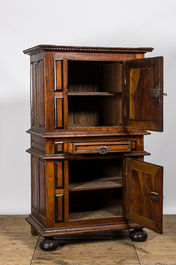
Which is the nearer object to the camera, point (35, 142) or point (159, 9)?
point (35, 142)

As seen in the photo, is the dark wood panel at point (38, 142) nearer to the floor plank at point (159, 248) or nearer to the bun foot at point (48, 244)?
the bun foot at point (48, 244)

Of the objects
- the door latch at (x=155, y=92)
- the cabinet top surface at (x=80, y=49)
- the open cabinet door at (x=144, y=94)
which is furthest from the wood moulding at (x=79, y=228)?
the cabinet top surface at (x=80, y=49)

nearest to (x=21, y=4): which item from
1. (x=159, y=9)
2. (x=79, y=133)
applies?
(x=159, y=9)

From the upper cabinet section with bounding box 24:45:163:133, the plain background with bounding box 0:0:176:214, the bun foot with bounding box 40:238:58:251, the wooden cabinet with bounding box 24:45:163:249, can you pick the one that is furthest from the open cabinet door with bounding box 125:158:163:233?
the plain background with bounding box 0:0:176:214

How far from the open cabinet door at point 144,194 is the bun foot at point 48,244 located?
71cm

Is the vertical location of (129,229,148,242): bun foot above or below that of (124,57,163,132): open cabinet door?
below

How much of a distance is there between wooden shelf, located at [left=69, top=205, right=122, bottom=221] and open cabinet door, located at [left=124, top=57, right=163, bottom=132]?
901mm

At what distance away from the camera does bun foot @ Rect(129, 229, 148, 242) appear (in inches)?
165

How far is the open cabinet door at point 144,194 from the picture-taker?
368 cm

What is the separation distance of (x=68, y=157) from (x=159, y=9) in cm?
228

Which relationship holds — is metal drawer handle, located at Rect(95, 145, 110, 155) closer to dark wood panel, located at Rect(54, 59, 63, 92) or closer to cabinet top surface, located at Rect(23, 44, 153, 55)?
dark wood panel, located at Rect(54, 59, 63, 92)

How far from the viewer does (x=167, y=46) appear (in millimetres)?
5223

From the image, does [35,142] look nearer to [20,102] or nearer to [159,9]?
[20,102]

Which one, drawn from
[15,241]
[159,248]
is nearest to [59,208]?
[15,241]
